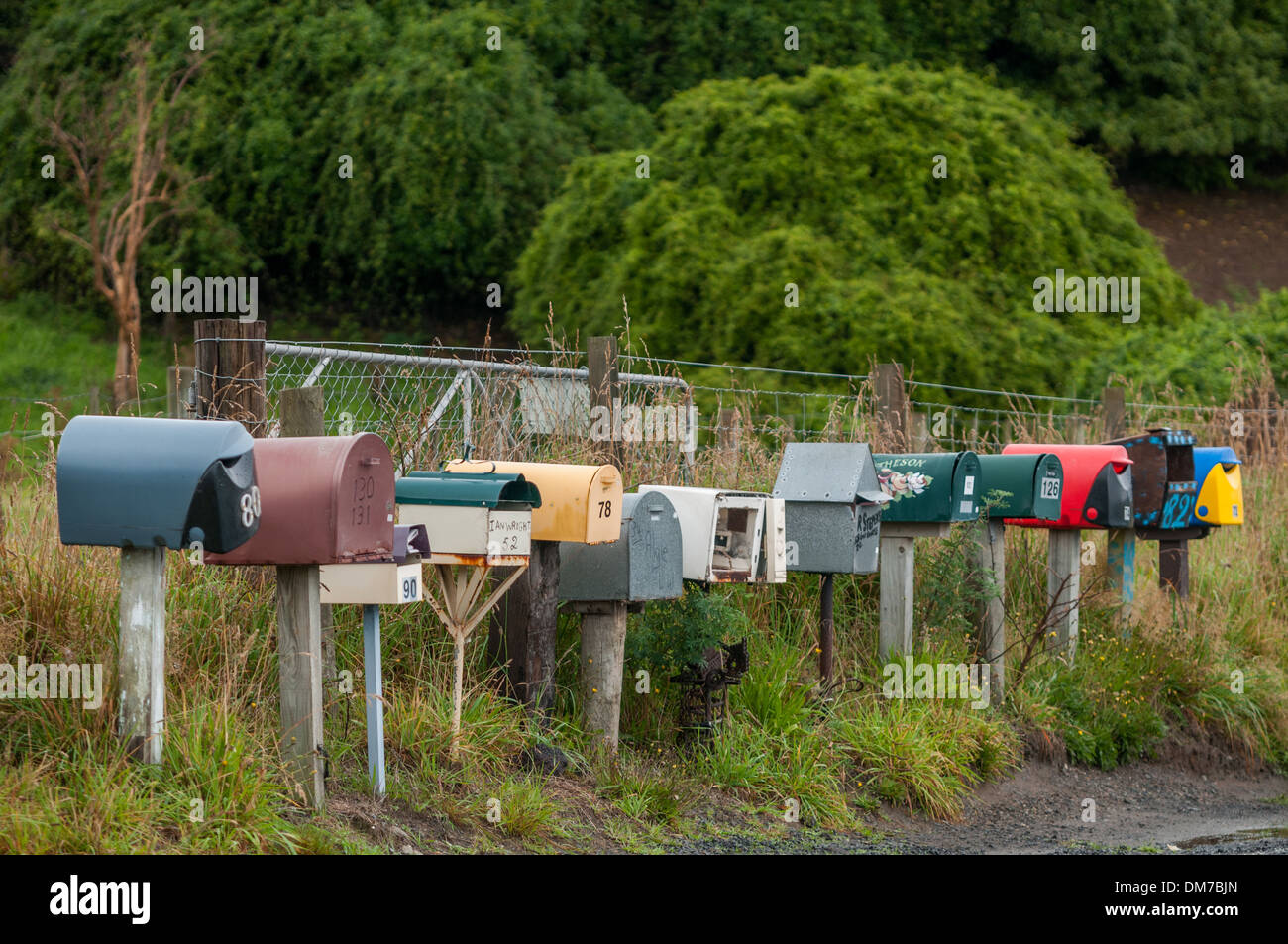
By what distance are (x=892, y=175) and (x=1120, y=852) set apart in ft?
31.1

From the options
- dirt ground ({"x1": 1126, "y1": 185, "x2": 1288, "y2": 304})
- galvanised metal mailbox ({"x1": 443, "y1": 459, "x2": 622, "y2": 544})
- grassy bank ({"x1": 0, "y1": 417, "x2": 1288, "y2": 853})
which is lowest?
grassy bank ({"x1": 0, "y1": 417, "x2": 1288, "y2": 853})

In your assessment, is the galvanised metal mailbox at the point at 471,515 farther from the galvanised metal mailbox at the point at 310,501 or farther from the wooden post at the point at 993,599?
the wooden post at the point at 993,599

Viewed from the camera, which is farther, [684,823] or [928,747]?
[928,747]

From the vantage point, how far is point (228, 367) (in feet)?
16.3

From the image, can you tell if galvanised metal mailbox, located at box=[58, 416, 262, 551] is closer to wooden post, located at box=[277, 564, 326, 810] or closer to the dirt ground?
wooden post, located at box=[277, 564, 326, 810]

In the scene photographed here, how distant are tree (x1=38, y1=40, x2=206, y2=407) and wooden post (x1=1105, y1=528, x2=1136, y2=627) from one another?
602 inches

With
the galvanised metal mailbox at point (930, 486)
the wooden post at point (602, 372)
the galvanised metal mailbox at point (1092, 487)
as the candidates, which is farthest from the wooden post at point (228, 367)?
the galvanised metal mailbox at point (1092, 487)

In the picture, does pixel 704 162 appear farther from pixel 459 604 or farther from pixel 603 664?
pixel 459 604

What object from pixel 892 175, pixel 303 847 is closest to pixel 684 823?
pixel 303 847

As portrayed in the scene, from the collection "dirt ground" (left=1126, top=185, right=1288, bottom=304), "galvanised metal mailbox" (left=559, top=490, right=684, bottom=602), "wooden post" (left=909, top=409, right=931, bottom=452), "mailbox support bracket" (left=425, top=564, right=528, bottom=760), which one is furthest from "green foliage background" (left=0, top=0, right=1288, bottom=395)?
"mailbox support bracket" (left=425, top=564, right=528, bottom=760)

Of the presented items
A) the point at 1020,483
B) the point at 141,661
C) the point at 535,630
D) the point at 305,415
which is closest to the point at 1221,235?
the point at 1020,483

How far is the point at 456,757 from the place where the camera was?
184 inches

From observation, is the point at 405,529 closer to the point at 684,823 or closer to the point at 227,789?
the point at 227,789

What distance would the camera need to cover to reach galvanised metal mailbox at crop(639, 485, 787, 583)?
17.3 ft
